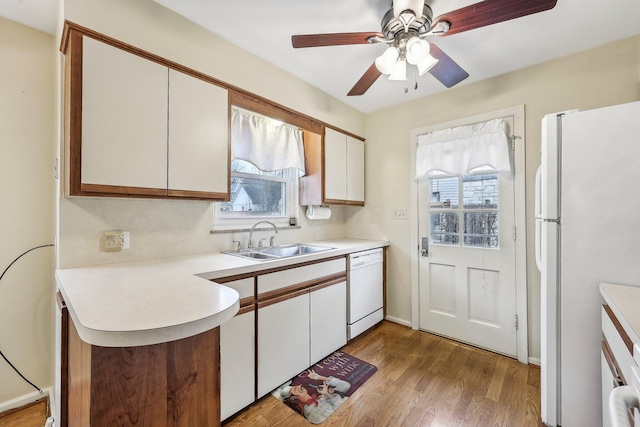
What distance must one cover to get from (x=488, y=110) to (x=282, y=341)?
2.58 m

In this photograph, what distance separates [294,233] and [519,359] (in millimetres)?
2210

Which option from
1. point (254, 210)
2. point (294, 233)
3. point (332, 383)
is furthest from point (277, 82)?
point (332, 383)

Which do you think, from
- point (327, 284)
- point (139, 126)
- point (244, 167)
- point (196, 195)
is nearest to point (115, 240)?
point (196, 195)

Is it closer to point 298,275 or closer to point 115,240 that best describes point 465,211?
point 298,275

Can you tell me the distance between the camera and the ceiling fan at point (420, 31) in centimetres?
124

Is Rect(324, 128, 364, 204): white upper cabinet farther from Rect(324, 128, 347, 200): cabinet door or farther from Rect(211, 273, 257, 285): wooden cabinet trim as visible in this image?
Rect(211, 273, 257, 285): wooden cabinet trim

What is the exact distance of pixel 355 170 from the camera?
3.08 m

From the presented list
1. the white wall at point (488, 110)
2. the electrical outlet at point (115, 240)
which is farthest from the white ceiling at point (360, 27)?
the electrical outlet at point (115, 240)

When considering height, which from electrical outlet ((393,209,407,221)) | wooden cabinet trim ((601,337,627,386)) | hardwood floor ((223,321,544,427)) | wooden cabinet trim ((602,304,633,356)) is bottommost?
hardwood floor ((223,321,544,427))

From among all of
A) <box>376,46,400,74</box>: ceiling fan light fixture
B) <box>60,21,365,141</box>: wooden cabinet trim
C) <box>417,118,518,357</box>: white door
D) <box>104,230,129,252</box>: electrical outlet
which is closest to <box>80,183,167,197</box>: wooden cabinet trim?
<box>104,230,129,252</box>: electrical outlet

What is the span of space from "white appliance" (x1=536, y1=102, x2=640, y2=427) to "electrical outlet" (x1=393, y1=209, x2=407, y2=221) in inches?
54.9

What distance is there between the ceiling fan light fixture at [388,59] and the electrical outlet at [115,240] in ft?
6.08

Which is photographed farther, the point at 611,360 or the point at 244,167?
the point at 244,167

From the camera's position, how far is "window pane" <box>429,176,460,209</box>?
8.39ft
